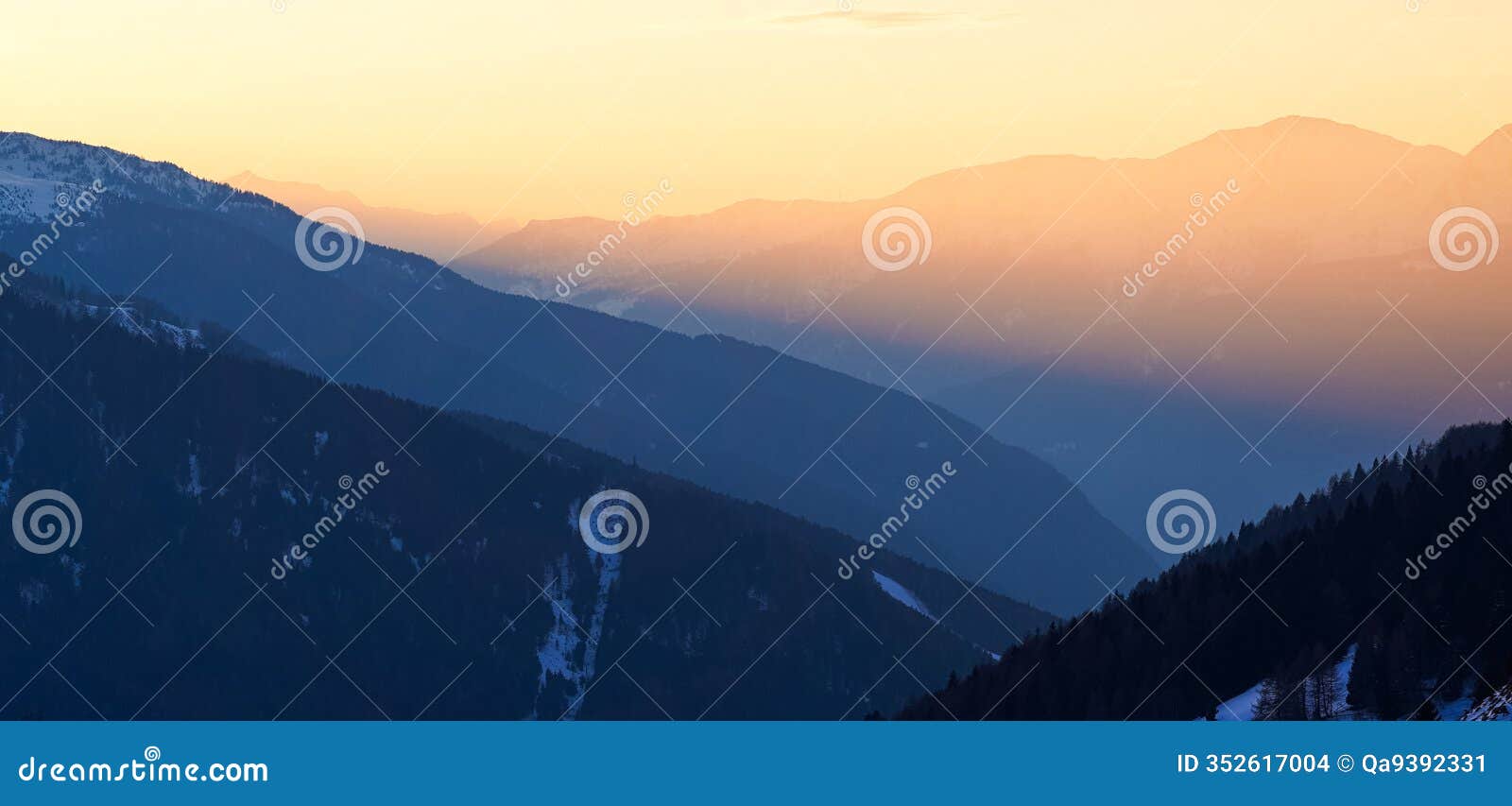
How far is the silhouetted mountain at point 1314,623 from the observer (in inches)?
5310

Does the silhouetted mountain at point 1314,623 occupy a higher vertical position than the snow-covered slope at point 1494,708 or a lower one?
higher

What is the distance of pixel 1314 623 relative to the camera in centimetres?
15412

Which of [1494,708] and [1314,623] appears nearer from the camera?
[1494,708]

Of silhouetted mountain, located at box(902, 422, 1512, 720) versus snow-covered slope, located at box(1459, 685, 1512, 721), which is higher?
silhouetted mountain, located at box(902, 422, 1512, 720)

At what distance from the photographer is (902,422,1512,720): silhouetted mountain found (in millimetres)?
134875

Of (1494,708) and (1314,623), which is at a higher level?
(1314,623)

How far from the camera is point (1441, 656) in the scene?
13162 centimetres

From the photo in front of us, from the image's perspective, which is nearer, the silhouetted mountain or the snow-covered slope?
the snow-covered slope

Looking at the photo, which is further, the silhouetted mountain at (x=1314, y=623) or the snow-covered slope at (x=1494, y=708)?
the silhouetted mountain at (x=1314, y=623)
